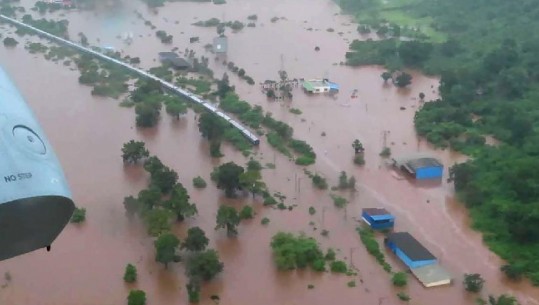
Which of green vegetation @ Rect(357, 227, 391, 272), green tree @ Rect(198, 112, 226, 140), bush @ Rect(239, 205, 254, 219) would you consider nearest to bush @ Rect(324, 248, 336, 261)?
green vegetation @ Rect(357, 227, 391, 272)

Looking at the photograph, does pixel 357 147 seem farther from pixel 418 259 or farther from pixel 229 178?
pixel 418 259

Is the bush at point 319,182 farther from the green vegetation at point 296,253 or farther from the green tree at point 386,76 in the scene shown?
the green tree at point 386,76


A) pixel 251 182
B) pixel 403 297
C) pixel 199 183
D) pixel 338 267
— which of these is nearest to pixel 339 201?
pixel 251 182

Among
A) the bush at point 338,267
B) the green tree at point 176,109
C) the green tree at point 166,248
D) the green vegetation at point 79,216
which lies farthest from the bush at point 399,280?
the green tree at point 176,109

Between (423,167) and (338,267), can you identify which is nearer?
(338,267)

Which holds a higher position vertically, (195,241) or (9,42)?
(9,42)

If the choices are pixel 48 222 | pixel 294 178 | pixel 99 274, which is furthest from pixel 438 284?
pixel 48 222
